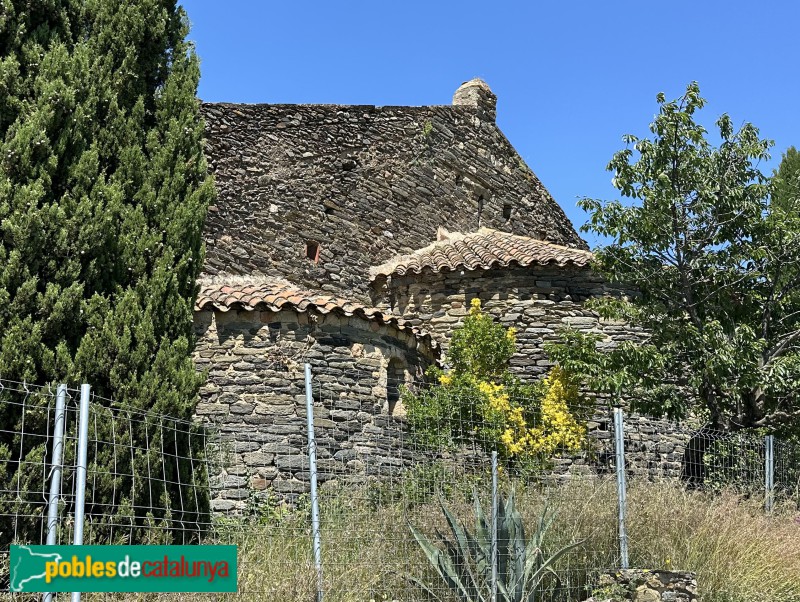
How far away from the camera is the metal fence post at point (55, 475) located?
207 inches

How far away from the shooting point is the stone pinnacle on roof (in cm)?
1877

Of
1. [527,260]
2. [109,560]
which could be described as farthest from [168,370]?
[527,260]

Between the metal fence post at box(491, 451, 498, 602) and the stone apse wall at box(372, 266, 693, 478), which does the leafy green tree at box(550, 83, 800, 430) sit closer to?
the stone apse wall at box(372, 266, 693, 478)

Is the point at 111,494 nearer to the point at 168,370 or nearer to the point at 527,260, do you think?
the point at 168,370

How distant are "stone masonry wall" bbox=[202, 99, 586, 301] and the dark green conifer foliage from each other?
6366 millimetres

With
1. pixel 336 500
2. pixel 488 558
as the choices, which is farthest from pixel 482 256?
pixel 488 558

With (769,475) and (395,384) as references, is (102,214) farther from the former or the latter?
(769,475)

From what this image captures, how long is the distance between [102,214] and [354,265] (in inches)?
337

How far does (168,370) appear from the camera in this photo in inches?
310

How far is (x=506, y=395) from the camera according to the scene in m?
11.9

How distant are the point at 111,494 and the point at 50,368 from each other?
3.57 ft

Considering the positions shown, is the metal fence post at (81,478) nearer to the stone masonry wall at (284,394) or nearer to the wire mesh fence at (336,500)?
the wire mesh fence at (336,500)

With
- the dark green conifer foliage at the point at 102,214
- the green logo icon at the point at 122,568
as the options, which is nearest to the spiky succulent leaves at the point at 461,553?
the dark green conifer foliage at the point at 102,214

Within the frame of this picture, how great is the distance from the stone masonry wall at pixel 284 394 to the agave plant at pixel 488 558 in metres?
3.12
